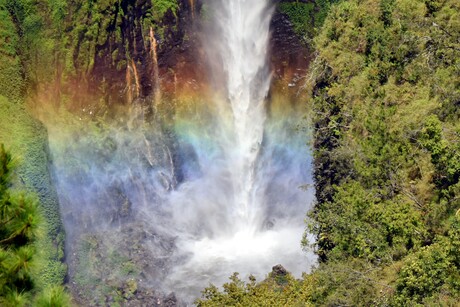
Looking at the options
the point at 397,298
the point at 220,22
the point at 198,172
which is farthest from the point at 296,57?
the point at 397,298

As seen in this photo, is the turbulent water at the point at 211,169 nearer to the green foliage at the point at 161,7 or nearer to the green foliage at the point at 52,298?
the green foliage at the point at 161,7

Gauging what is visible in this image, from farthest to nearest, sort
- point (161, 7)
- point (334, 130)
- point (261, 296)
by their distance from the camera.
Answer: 1. point (161, 7)
2. point (334, 130)
3. point (261, 296)

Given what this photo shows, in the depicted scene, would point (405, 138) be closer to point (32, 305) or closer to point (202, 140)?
point (32, 305)

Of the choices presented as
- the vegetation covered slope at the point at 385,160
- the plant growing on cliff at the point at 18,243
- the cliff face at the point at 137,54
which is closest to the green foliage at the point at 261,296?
the vegetation covered slope at the point at 385,160

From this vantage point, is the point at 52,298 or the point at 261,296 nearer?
the point at 52,298

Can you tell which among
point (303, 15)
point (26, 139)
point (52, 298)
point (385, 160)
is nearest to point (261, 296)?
point (385, 160)

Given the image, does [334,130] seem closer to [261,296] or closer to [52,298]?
[261,296]
